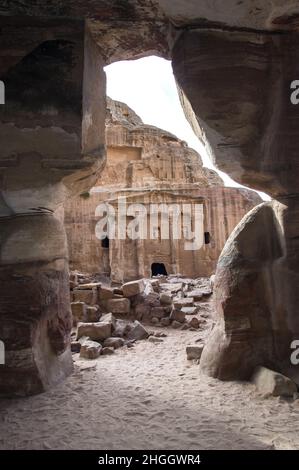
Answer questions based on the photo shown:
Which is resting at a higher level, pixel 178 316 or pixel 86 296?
pixel 86 296

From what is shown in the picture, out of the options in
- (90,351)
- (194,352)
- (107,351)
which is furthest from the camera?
(107,351)

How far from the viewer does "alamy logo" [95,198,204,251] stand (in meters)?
18.2

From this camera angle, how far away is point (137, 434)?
8.90 ft

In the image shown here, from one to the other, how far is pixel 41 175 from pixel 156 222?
14.7 meters

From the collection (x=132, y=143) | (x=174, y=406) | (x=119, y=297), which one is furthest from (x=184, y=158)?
(x=174, y=406)

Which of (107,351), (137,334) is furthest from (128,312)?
(107,351)

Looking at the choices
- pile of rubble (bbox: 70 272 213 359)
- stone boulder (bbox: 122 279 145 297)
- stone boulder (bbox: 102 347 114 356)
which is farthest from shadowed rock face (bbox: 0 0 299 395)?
stone boulder (bbox: 122 279 145 297)

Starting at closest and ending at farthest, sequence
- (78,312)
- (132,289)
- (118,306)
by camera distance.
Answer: (78,312) < (118,306) < (132,289)

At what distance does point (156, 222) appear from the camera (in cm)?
1844

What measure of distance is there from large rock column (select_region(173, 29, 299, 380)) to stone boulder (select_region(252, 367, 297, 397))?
25cm

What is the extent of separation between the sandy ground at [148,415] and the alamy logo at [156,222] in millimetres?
14201

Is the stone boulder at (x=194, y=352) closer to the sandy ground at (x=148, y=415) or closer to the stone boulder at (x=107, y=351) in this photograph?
the sandy ground at (x=148, y=415)

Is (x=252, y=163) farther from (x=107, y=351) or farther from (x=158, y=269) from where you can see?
(x=158, y=269)

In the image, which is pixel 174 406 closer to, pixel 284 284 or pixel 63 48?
pixel 284 284
